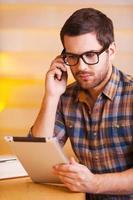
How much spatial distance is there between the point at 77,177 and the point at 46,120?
376 mm

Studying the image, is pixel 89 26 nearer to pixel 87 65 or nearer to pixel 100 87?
pixel 87 65

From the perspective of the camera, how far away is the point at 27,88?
246 centimetres

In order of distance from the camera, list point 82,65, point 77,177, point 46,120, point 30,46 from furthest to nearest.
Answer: point 30,46 → point 46,120 → point 82,65 → point 77,177

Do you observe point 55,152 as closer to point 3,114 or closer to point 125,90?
point 125,90

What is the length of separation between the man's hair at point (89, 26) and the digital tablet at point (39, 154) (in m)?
0.49

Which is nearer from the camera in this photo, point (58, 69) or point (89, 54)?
point (89, 54)

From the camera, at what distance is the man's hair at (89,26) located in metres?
1.39

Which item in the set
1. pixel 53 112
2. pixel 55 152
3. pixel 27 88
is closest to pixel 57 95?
pixel 53 112

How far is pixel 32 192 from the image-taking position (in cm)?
122

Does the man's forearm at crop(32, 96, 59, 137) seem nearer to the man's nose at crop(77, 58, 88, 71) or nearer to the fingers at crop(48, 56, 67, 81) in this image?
the fingers at crop(48, 56, 67, 81)

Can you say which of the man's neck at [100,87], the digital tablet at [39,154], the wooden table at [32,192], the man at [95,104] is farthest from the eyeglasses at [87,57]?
the wooden table at [32,192]

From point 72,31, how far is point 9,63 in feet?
3.83

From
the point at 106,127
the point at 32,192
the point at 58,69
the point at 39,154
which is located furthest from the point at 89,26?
the point at 32,192

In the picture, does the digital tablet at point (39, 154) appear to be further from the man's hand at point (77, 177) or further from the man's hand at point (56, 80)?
the man's hand at point (56, 80)
